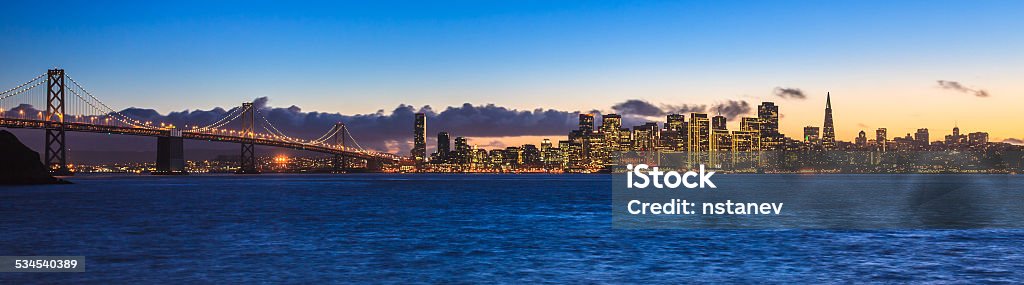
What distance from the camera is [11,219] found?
1604 inches

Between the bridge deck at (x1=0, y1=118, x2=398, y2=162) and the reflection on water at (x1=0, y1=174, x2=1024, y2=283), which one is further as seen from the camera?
the bridge deck at (x1=0, y1=118, x2=398, y2=162)

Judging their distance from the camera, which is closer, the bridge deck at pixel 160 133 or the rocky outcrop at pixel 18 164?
the rocky outcrop at pixel 18 164

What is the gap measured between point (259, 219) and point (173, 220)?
3729 millimetres

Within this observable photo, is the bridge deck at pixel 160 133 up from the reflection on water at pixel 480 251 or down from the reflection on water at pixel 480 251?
up

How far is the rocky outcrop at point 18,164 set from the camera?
264 ft

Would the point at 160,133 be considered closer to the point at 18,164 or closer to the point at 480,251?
the point at 18,164

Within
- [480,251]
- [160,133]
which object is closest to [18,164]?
[160,133]

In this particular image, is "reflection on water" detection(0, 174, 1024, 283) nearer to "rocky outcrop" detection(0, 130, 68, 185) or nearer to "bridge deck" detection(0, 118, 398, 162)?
"rocky outcrop" detection(0, 130, 68, 185)

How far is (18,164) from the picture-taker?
282 feet

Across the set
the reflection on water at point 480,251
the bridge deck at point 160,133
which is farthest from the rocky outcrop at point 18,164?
the reflection on water at point 480,251

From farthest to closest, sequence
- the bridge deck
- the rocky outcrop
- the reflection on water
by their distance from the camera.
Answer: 1. the bridge deck
2. the rocky outcrop
3. the reflection on water

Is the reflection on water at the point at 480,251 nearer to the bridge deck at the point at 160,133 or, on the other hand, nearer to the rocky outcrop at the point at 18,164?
the rocky outcrop at the point at 18,164

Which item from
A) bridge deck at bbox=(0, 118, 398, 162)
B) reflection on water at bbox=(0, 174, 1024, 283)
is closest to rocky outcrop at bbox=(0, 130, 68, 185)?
bridge deck at bbox=(0, 118, 398, 162)

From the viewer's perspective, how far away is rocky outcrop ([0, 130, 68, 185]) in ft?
264
